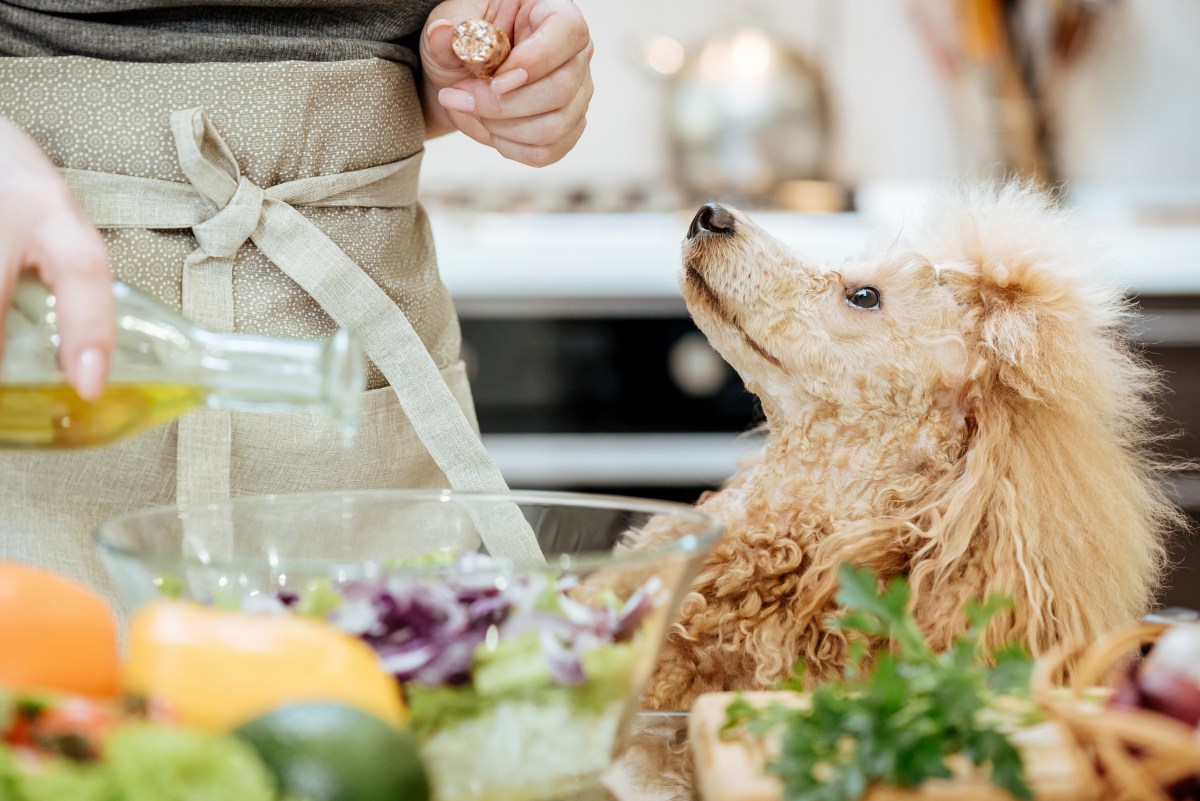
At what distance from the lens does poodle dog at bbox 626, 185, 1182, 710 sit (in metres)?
0.75

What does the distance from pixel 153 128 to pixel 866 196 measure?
1.61 metres

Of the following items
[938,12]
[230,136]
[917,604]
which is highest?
[938,12]

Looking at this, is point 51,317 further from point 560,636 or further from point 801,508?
point 801,508

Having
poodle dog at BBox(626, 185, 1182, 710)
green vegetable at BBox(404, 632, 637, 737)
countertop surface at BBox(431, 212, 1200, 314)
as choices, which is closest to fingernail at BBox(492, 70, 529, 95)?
poodle dog at BBox(626, 185, 1182, 710)

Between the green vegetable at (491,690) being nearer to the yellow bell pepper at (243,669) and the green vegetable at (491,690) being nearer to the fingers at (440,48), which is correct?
the yellow bell pepper at (243,669)

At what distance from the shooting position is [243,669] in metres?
0.37

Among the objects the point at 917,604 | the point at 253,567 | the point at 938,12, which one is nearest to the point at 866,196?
the point at 938,12

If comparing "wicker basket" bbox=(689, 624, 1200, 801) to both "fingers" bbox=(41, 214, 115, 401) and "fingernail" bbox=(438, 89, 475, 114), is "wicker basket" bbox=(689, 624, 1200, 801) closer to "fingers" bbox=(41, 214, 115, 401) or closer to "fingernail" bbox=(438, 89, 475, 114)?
"fingers" bbox=(41, 214, 115, 401)

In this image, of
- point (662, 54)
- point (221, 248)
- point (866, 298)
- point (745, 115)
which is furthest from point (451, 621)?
point (662, 54)

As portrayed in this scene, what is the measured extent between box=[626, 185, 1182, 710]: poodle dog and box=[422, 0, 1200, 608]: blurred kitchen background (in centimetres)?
92

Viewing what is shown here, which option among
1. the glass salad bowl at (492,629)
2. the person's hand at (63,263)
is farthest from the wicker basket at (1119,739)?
the person's hand at (63,263)

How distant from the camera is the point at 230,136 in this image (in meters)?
0.75

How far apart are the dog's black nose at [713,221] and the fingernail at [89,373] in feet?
1.84

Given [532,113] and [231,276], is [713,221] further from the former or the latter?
[231,276]
